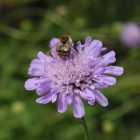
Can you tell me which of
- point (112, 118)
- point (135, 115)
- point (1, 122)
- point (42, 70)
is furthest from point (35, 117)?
point (42, 70)

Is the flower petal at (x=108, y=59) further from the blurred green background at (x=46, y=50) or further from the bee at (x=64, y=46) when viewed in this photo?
the blurred green background at (x=46, y=50)

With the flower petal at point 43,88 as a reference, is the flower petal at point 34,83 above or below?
above

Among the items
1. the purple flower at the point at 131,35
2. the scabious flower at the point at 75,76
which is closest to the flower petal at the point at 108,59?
the scabious flower at the point at 75,76

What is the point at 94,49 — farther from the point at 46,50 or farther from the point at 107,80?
the point at 46,50

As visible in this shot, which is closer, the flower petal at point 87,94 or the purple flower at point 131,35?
the flower petal at point 87,94

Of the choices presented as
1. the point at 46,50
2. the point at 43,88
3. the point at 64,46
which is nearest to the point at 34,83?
the point at 43,88

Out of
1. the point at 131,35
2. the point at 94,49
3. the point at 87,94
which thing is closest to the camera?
the point at 87,94
